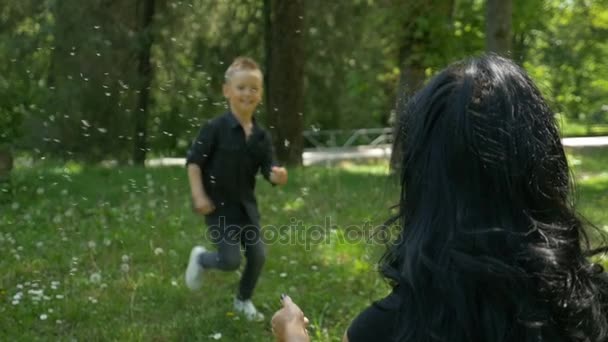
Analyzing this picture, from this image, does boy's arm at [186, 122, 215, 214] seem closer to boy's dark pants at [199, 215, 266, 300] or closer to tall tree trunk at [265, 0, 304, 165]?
boy's dark pants at [199, 215, 266, 300]

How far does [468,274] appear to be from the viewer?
1742mm

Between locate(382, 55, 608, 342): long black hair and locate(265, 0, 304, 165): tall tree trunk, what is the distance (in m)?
13.1

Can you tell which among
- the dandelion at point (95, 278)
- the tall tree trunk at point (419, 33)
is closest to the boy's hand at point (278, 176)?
the dandelion at point (95, 278)

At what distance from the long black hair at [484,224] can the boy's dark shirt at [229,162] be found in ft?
11.8

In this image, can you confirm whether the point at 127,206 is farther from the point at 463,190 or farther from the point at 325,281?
the point at 463,190

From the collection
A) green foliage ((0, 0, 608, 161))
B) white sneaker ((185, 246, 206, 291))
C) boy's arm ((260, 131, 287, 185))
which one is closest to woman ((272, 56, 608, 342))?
boy's arm ((260, 131, 287, 185))

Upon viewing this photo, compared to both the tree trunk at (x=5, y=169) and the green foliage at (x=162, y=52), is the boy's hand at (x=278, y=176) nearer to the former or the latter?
the tree trunk at (x=5, y=169)

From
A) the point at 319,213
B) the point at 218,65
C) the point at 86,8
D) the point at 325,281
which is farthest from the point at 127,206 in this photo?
the point at 218,65

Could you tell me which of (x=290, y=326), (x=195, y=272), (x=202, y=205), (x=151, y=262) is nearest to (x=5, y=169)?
(x=151, y=262)

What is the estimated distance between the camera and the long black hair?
5.74 feet

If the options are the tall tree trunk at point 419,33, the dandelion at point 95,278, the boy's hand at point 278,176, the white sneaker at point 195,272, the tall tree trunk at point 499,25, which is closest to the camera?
the boy's hand at point 278,176

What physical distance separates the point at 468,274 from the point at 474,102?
0.33 meters

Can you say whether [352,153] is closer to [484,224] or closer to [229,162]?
[229,162]

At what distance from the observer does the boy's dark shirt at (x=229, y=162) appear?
17.6 ft
